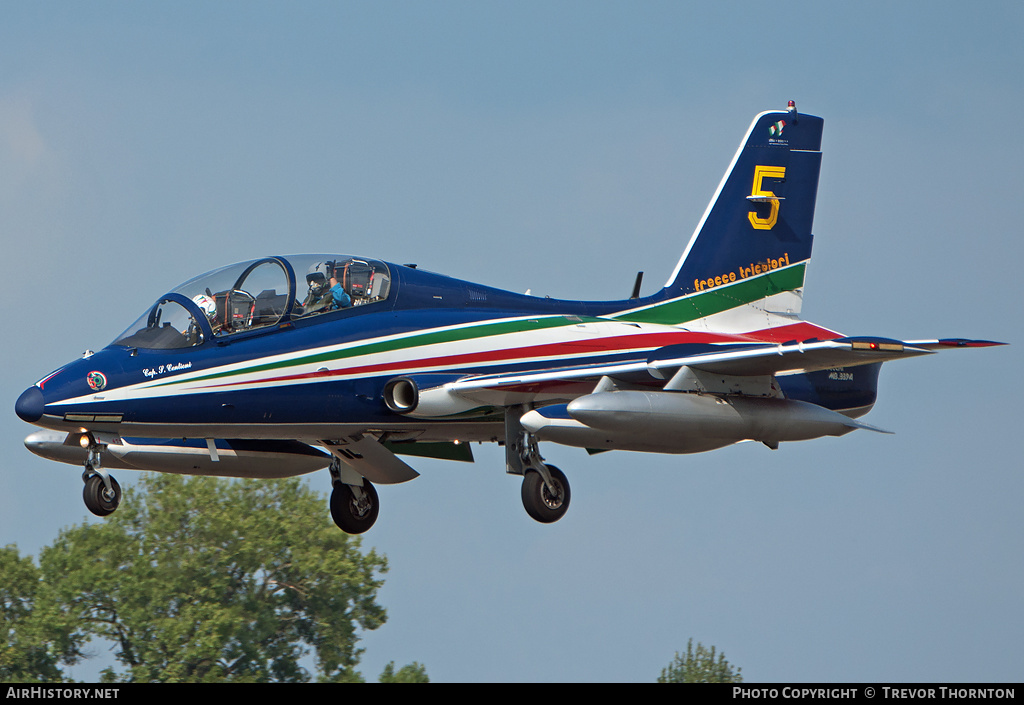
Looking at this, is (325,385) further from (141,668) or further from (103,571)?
(103,571)

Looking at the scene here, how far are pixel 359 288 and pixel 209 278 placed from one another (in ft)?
5.38

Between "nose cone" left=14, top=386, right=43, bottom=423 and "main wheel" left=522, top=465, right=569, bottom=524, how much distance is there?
5.36 meters

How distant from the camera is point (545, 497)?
51.8 feet

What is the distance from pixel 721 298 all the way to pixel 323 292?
245 inches

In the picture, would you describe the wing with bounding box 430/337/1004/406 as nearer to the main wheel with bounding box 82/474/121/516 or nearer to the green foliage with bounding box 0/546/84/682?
the main wheel with bounding box 82/474/121/516

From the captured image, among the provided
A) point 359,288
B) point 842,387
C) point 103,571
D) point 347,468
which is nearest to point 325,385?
point 359,288

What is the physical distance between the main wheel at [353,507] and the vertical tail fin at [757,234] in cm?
465

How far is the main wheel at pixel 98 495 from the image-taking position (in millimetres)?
14242

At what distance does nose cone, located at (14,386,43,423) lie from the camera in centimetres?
1358

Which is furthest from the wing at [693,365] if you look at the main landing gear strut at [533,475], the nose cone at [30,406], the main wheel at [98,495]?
the nose cone at [30,406]

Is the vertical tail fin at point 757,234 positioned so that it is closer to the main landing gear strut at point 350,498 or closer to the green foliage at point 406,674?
the main landing gear strut at point 350,498

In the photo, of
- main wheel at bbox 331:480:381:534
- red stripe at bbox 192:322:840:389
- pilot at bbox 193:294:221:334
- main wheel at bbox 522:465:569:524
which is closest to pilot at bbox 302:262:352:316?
red stripe at bbox 192:322:840:389
